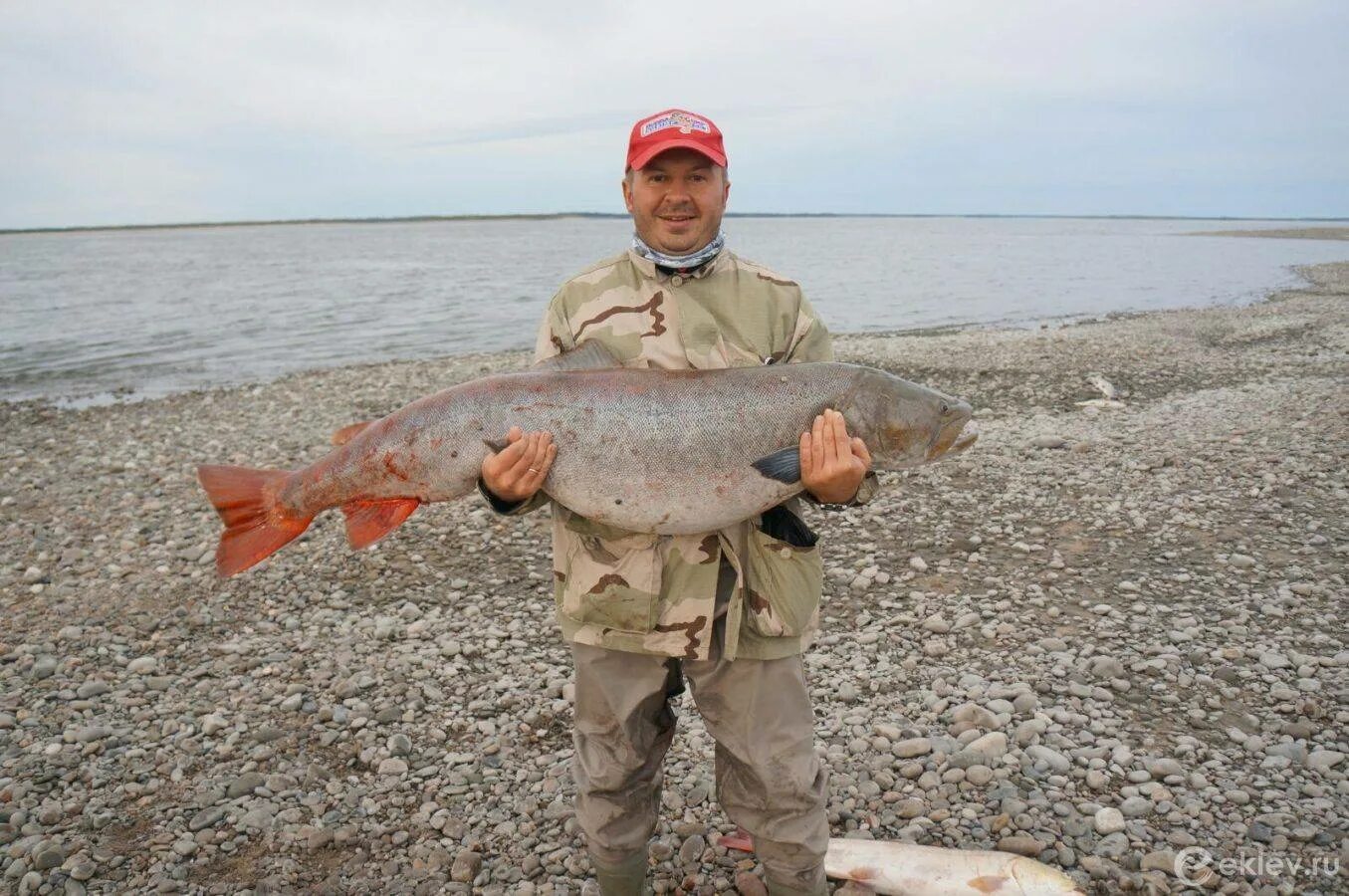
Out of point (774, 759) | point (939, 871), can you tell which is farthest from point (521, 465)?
point (939, 871)

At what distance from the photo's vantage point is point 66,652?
5.98 meters

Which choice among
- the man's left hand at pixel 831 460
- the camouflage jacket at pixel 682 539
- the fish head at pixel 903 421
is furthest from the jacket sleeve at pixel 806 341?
the man's left hand at pixel 831 460

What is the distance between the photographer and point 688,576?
309 cm

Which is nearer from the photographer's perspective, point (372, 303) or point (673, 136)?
point (673, 136)

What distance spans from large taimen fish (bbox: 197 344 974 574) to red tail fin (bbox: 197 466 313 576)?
2 cm

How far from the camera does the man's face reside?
315cm

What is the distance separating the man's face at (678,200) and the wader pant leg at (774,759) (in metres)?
1.53

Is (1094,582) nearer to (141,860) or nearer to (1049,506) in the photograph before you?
(1049,506)

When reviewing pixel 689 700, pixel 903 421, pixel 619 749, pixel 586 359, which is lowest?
pixel 689 700

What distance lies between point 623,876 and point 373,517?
1.71m

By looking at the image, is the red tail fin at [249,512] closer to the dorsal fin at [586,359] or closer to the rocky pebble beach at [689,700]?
the dorsal fin at [586,359]

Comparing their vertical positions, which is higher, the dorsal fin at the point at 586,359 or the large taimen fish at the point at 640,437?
the dorsal fin at the point at 586,359

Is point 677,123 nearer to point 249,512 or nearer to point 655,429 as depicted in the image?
point 655,429

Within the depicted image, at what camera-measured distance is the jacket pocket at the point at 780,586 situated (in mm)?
2994
